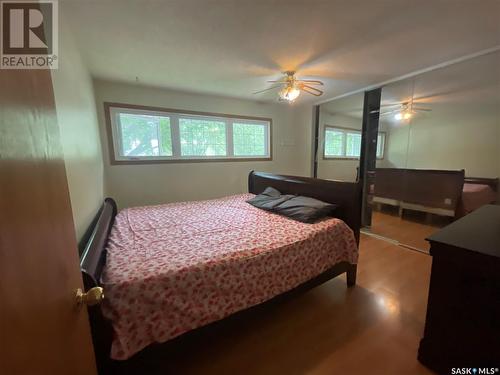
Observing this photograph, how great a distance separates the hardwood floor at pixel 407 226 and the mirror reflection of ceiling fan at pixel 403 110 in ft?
4.63

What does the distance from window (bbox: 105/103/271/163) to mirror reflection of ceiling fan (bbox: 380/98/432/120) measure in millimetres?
2001

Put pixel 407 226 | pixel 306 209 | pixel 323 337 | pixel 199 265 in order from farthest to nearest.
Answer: pixel 407 226 < pixel 306 209 < pixel 323 337 < pixel 199 265

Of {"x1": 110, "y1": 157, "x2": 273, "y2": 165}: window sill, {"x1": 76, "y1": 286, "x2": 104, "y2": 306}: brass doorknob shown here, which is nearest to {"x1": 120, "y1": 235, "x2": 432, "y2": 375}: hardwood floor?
{"x1": 76, "y1": 286, "x2": 104, "y2": 306}: brass doorknob

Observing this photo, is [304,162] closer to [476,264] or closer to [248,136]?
[248,136]

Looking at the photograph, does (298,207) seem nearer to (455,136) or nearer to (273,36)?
(273,36)

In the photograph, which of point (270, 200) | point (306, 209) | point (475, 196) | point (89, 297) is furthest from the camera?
point (270, 200)

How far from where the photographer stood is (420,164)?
283 cm

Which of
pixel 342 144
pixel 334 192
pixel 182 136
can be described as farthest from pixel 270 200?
pixel 342 144

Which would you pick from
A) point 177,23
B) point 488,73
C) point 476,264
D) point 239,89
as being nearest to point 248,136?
point 239,89

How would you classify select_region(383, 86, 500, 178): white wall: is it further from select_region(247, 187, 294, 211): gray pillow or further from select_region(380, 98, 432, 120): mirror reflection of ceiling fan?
select_region(247, 187, 294, 211): gray pillow

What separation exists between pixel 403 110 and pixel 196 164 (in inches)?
124

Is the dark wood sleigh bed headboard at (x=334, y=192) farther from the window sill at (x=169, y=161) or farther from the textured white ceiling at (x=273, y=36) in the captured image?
the textured white ceiling at (x=273, y=36)

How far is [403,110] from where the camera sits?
290 centimetres

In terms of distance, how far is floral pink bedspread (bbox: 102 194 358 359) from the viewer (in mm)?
1076
